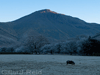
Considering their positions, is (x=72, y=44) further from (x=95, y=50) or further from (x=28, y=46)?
(x=28, y=46)

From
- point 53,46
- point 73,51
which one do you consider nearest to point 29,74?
point 73,51

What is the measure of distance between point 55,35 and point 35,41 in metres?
113

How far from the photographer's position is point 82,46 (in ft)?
179

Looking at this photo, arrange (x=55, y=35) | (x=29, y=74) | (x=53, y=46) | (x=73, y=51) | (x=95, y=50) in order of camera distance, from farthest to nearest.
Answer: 1. (x=55, y=35)
2. (x=53, y=46)
3. (x=73, y=51)
4. (x=95, y=50)
5. (x=29, y=74)

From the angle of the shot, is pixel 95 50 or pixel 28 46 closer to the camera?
pixel 95 50

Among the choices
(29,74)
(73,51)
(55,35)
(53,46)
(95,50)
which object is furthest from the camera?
(55,35)

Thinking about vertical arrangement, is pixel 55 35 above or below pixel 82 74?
above

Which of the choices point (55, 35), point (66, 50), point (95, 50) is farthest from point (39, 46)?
point (55, 35)

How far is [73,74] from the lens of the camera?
11.2 metres

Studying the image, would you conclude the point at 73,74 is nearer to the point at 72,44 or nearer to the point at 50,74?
the point at 50,74

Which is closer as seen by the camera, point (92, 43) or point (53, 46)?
point (92, 43)

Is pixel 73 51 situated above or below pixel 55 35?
below

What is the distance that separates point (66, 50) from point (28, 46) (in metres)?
18.1

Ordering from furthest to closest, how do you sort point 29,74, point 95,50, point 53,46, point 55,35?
1. point 55,35
2. point 53,46
3. point 95,50
4. point 29,74
